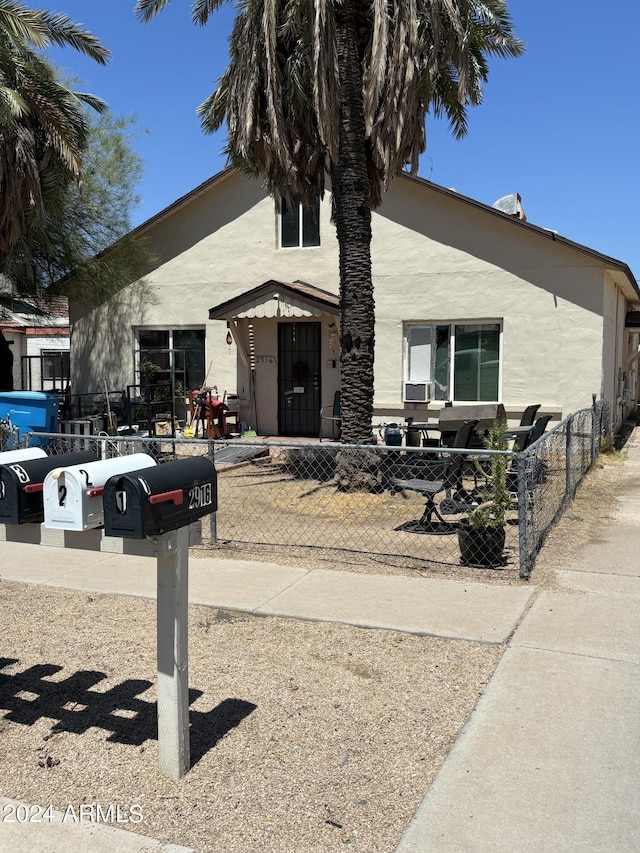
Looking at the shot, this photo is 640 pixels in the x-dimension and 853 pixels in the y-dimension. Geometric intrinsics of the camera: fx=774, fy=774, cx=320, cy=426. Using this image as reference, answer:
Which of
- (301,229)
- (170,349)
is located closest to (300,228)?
(301,229)

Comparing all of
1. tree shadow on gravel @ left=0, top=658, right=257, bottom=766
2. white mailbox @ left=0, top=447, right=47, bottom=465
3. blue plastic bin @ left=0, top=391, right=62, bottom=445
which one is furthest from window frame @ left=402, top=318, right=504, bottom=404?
white mailbox @ left=0, top=447, right=47, bottom=465

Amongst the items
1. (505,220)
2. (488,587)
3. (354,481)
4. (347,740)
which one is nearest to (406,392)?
(505,220)

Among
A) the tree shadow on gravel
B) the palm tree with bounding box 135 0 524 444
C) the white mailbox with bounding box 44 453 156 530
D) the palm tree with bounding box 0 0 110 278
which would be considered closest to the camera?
the white mailbox with bounding box 44 453 156 530

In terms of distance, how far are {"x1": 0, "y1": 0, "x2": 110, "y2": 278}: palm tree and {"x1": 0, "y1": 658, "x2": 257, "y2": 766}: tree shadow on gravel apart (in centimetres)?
995

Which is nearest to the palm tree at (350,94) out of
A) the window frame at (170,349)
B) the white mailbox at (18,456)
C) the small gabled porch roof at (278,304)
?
the small gabled porch roof at (278,304)

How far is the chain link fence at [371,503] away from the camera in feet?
23.6

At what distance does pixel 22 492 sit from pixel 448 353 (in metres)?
12.1

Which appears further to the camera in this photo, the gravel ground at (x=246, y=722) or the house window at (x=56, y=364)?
the house window at (x=56, y=364)

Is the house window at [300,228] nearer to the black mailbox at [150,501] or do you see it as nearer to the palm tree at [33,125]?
the palm tree at [33,125]

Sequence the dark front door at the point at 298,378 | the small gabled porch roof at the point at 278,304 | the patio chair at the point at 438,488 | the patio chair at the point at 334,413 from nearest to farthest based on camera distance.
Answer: the patio chair at the point at 438,488, the small gabled porch roof at the point at 278,304, the patio chair at the point at 334,413, the dark front door at the point at 298,378

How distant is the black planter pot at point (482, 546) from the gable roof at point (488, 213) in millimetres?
8136

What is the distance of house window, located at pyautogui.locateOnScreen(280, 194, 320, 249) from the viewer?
51.4ft

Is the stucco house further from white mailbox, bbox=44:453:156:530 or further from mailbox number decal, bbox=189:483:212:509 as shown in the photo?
white mailbox, bbox=44:453:156:530

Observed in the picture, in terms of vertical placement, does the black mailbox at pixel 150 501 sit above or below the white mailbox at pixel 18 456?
below
